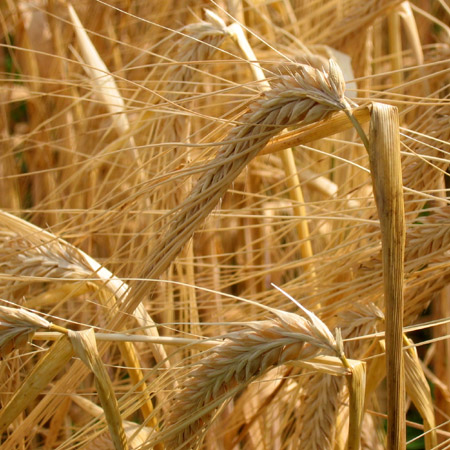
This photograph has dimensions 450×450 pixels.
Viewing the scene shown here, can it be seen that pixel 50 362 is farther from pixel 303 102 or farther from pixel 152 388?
pixel 303 102

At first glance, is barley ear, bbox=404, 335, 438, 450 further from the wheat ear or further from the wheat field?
the wheat ear

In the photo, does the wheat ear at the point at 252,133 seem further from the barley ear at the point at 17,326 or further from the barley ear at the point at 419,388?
the barley ear at the point at 419,388

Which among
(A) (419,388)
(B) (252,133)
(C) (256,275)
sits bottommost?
(A) (419,388)

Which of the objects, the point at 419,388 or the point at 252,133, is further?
the point at 419,388

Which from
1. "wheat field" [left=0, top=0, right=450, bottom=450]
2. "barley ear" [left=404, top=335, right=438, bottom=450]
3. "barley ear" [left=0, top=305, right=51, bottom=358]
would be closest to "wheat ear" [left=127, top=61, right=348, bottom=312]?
"wheat field" [left=0, top=0, right=450, bottom=450]

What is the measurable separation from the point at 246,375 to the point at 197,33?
1.82ft

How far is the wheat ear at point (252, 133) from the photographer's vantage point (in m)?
0.52

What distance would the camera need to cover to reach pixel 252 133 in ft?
1.83

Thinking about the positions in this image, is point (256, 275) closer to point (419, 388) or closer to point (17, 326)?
point (419, 388)

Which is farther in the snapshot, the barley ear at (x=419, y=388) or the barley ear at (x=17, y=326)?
the barley ear at (x=419, y=388)

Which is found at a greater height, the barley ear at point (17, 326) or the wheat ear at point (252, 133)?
the wheat ear at point (252, 133)

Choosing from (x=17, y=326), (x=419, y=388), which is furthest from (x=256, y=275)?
(x=17, y=326)

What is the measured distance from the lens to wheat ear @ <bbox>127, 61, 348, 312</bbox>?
1.71 feet

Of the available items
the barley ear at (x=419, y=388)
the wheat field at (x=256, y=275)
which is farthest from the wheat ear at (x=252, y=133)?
the barley ear at (x=419, y=388)
